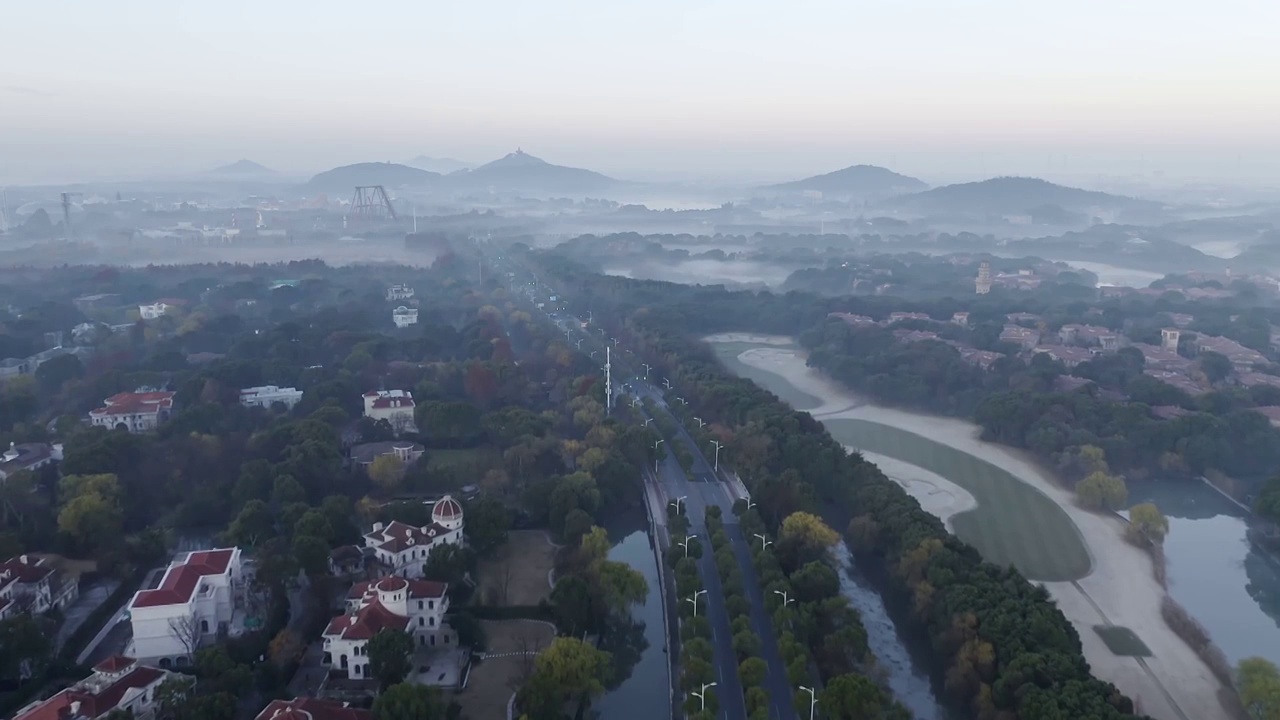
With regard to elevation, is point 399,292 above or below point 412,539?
above

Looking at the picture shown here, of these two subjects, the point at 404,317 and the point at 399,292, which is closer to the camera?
the point at 404,317

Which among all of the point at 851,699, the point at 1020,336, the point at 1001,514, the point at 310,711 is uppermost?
the point at 1020,336

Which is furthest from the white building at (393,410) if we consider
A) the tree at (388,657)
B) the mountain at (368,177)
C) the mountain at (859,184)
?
the mountain at (859,184)

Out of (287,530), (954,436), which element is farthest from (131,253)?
(954,436)

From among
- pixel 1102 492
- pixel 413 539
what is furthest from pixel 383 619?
pixel 1102 492

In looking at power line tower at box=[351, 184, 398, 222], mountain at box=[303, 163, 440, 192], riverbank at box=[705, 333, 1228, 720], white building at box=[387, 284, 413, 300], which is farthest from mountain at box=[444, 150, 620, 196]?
riverbank at box=[705, 333, 1228, 720]

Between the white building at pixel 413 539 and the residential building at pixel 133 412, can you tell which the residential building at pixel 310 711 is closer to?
the white building at pixel 413 539

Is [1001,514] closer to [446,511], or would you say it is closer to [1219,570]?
[1219,570]
